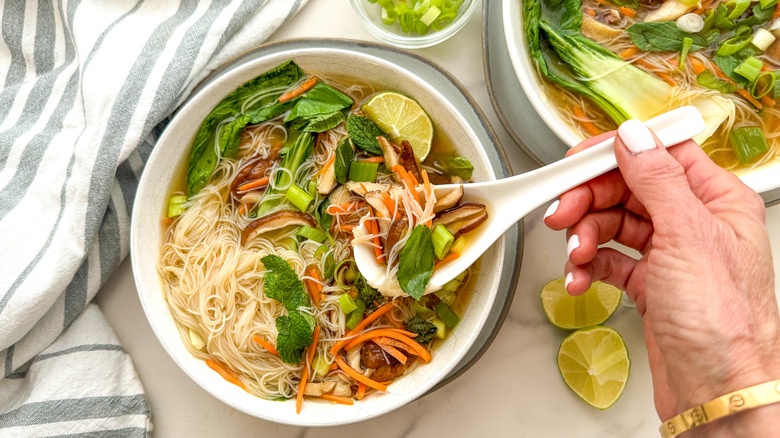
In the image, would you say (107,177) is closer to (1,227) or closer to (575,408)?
(1,227)

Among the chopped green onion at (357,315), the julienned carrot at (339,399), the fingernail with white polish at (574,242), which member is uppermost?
the fingernail with white polish at (574,242)

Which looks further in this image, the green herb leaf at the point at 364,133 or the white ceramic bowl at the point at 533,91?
the green herb leaf at the point at 364,133

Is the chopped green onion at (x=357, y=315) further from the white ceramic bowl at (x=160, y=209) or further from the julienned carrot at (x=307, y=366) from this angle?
the white ceramic bowl at (x=160, y=209)

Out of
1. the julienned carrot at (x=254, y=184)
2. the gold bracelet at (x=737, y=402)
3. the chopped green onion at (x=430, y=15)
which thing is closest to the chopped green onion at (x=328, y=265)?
the julienned carrot at (x=254, y=184)

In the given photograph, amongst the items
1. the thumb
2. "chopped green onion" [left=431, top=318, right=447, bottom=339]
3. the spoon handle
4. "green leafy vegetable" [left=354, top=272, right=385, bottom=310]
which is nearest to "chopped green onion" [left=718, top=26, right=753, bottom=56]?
the spoon handle

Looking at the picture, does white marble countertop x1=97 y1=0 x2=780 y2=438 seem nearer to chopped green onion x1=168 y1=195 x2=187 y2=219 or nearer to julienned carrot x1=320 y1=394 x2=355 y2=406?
julienned carrot x1=320 y1=394 x2=355 y2=406

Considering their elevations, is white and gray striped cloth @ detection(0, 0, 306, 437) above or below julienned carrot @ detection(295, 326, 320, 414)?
above

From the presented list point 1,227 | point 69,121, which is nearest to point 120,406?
point 1,227
